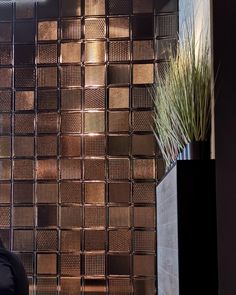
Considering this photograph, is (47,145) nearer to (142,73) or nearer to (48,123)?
(48,123)

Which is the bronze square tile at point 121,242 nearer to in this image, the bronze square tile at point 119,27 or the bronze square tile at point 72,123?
the bronze square tile at point 72,123

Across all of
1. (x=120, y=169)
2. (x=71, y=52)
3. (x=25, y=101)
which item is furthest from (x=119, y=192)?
(x=71, y=52)

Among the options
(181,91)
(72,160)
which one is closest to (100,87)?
(72,160)

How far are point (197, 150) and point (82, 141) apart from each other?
1.88 meters

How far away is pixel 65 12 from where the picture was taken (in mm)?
4305

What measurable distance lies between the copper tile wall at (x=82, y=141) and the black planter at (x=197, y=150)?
1.66 meters

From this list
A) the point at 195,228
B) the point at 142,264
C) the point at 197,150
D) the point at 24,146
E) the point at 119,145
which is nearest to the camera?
the point at 195,228

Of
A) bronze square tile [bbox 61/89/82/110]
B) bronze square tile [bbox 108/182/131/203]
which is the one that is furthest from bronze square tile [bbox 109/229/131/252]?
bronze square tile [bbox 61/89/82/110]

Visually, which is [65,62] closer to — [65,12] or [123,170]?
[65,12]

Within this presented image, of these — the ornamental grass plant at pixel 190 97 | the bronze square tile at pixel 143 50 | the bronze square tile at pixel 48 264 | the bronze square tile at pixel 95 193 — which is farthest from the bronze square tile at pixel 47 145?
the ornamental grass plant at pixel 190 97

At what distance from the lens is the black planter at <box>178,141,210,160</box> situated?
95.0 inches

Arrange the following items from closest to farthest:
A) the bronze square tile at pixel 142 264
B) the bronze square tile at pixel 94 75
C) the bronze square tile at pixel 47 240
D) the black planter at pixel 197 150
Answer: the black planter at pixel 197 150 → the bronze square tile at pixel 142 264 → the bronze square tile at pixel 47 240 → the bronze square tile at pixel 94 75

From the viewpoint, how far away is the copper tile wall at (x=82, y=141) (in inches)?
161

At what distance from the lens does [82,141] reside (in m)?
4.20
